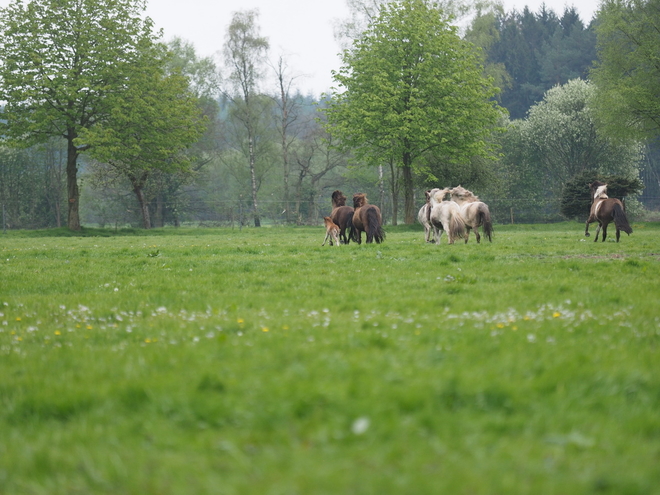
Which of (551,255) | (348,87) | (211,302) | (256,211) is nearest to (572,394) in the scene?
(211,302)

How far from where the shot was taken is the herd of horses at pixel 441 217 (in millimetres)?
20656

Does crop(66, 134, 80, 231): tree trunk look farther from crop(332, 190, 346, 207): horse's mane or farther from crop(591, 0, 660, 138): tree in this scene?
crop(591, 0, 660, 138): tree

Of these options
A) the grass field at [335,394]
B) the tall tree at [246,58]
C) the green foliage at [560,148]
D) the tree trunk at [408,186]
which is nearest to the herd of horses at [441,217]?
the grass field at [335,394]

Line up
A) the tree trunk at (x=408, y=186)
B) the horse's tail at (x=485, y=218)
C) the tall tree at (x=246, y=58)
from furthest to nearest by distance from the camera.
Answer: the tall tree at (x=246, y=58)
the tree trunk at (x=408, y=186)
the horse's tail at (x=485, y=218)

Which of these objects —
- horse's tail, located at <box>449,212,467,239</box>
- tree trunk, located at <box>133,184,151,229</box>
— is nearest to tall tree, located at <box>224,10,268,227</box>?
tree trunk, located at <box>133,184,151,229</box>

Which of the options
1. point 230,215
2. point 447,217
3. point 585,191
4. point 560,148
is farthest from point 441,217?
point 560,148

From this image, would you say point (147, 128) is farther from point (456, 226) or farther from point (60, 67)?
point (456, 226)

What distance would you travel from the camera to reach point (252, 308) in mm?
8375

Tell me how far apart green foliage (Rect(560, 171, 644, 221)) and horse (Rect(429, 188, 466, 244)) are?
1228 inches

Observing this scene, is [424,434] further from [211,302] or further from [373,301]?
[211,302]

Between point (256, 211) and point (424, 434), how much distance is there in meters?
54.2

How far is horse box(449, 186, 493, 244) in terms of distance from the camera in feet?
70.0

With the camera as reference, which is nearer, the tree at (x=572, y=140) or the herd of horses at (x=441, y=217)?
the herd of horses at (x=441, y=217)

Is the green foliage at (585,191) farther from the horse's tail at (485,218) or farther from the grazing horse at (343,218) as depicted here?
the grazing horse at (343,218)
